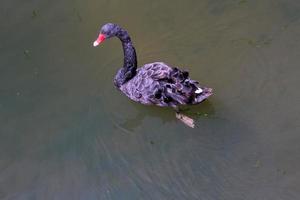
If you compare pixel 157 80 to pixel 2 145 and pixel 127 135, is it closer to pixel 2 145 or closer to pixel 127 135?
pixel 127 135

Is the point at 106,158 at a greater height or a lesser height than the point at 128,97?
lesser

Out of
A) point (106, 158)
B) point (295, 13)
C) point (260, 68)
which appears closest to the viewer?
point (106, 158)

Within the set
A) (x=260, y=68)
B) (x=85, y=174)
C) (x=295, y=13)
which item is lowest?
(x=85, y=174)

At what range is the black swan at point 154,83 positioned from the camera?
4.67m

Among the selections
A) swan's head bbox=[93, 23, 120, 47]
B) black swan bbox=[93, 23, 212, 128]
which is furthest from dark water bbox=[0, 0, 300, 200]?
swan's head bbox=[93, 23, 120, 47]

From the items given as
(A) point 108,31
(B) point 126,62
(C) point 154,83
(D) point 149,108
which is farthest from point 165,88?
(A) point 108,31

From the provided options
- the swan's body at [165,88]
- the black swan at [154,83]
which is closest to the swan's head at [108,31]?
the black swan at [154,83]

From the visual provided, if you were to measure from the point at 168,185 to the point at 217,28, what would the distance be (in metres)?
1.97

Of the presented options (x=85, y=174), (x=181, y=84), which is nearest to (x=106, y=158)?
(x=85, y=174)

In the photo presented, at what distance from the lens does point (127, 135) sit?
483cm

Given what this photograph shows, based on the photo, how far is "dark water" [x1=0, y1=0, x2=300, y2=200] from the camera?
4.46 m

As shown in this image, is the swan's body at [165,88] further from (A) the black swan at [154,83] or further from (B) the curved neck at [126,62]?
(B) the curved neck at [126,62]

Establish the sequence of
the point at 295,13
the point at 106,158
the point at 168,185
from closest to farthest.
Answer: the point at 168,185 < the point at 106,158 < the point at 295,13

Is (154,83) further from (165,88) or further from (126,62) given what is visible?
(126,62)
